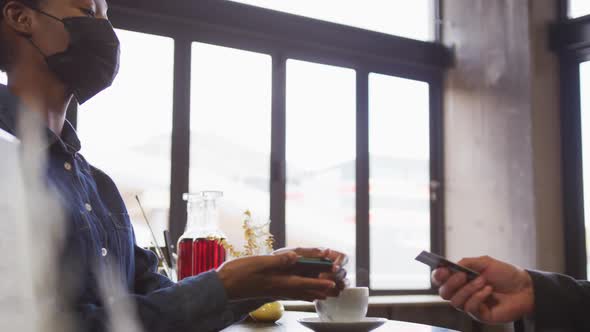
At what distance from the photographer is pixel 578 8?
4195 millimetres

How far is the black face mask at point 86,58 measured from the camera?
1.41 m

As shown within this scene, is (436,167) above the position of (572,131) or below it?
below

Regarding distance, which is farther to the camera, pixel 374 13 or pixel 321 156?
pixel 374 13

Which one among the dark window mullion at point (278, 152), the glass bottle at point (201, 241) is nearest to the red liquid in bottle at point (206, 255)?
the glass bottle at point (201, 241)

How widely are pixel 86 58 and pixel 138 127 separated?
2216mm

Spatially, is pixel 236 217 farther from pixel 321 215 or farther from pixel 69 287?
pixel 69 287

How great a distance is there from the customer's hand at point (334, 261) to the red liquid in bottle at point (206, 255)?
61 cm

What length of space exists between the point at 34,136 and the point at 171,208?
7.97ft

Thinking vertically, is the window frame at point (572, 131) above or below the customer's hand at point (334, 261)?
above

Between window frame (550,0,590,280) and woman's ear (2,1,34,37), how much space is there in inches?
144

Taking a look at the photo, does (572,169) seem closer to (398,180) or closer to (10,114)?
(398,180)

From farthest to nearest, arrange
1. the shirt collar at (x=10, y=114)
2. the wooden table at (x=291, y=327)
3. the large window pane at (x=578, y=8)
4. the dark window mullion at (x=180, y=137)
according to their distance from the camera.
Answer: the large window pane at (x=578, y=8) < the dark window mullion at (x=180, y=137) < the wooden table at (x=291, y=327) < the shirt collar at (x=10, y=114)

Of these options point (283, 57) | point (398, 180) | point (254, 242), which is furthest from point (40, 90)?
point (398, 180)

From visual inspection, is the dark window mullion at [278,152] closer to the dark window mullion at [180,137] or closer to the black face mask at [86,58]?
the dark window mullion at [180,137]
